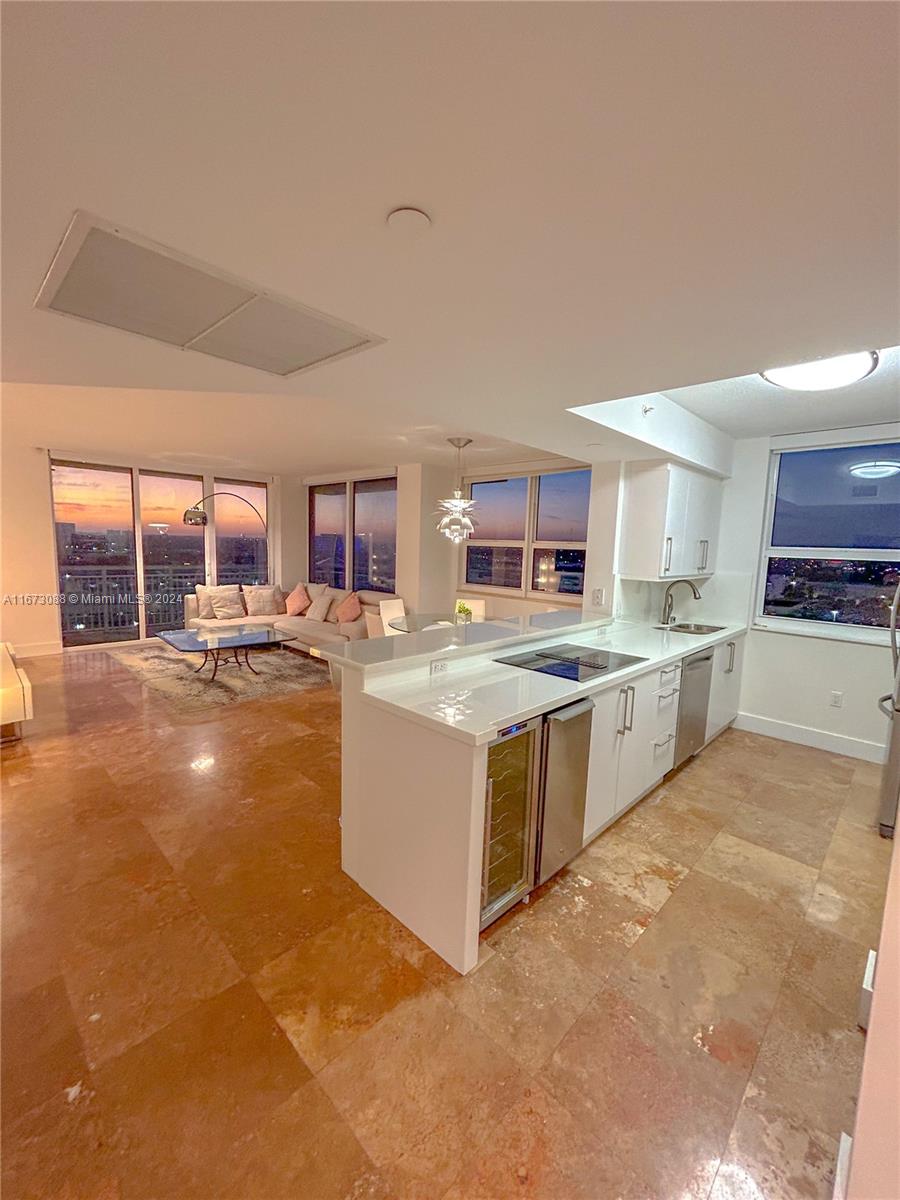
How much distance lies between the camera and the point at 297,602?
6980 mm

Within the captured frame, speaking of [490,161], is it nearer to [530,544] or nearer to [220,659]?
[530,544]

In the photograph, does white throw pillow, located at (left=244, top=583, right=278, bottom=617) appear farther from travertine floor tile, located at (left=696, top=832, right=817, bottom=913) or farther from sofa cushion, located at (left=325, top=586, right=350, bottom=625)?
travertine floor tile, located at (left=696, top=832, right=817, bottom=913)

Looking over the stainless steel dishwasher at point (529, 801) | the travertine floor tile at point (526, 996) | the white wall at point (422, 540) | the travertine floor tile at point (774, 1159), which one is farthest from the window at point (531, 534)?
the travertine floor tile at point (774, 1159)

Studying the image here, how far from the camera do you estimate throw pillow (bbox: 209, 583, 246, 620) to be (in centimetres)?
657

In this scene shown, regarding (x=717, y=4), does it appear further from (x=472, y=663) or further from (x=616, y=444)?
(x=616, y=444)

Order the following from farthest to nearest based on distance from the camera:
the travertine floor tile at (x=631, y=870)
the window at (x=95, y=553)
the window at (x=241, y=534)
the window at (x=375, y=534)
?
the window at (x=241, y=534)
the window at (x=375, y=534)
the window at (x=95, y=553)
the travertine floor tile at (x=631, y=870)

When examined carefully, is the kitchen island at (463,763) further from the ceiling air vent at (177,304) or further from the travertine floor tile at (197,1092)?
the ceiling air vent at (177,304)

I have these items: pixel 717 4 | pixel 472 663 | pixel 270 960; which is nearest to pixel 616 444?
pixel 472 663

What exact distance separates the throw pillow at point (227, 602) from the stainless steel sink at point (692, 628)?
5.45 meters

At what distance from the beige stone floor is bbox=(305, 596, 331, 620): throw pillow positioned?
3906 mm

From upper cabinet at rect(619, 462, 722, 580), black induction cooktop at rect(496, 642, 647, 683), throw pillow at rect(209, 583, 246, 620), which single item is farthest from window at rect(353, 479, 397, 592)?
black induction cooktop at rect(496, 642, 647, 683)

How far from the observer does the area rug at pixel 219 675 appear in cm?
464

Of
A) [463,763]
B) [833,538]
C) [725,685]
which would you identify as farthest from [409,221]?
[833,538]

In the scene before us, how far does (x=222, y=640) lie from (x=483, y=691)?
398 centimetres
